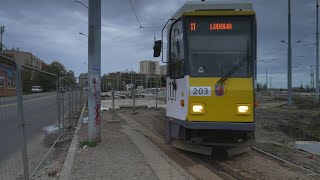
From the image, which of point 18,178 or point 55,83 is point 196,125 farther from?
point 55,83

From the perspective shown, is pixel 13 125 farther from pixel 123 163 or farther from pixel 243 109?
pixel 243 109

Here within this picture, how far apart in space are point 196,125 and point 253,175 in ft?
5.46

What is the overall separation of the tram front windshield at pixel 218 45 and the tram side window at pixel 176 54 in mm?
329

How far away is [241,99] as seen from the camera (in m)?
10.2

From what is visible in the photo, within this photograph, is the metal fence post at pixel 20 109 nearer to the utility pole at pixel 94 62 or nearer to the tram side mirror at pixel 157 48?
the tram side mirror at pixel 157 48

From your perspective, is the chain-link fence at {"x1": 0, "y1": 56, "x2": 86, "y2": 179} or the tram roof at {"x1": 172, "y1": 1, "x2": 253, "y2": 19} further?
the tram roof at {"x1": 172, "y1": 1, "x2": 253, "y2": 19}

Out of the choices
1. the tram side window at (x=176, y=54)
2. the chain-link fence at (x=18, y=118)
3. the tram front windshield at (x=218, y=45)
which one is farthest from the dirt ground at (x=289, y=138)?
the chain-link fence at (x=18, y=118)

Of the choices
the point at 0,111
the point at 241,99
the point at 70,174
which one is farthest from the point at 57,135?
the point at 0,111

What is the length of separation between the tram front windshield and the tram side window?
0.33 metres

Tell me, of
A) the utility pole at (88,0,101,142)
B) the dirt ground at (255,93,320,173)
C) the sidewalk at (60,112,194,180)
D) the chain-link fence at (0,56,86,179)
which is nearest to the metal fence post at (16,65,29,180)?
the chain-link fence at (0,56,86,179)

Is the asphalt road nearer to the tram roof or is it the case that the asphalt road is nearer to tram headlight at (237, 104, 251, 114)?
the tram roof

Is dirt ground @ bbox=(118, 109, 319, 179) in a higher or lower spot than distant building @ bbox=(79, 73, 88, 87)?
lower

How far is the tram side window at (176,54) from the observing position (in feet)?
35.2

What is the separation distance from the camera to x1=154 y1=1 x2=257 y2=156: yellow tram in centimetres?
1016
